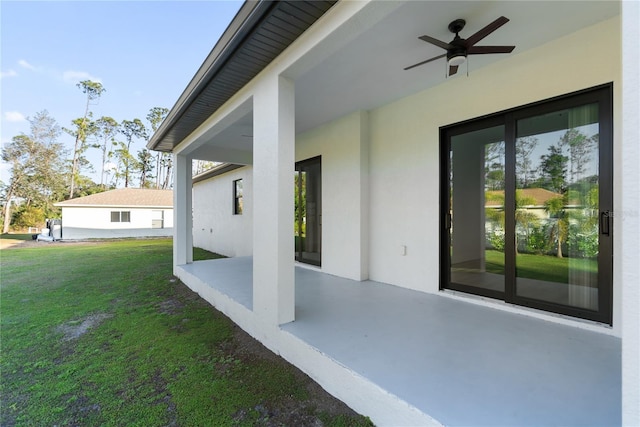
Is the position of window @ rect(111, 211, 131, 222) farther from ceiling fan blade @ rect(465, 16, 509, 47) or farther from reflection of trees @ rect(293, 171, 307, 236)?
ceiling fan blade @ rect(465, 16, 509, 47)

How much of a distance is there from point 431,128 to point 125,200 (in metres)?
23.6

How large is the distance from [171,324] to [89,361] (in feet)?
3.37

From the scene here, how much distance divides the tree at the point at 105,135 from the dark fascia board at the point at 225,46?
108 feet

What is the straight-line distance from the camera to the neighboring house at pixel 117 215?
1944 cm

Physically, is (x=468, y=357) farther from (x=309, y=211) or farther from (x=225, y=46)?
(x=309, y=211)

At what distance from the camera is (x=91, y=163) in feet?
97.3

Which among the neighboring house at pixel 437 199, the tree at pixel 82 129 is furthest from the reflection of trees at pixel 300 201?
the tree at pixel 82 129

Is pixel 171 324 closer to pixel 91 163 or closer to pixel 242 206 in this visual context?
pixel 242 206

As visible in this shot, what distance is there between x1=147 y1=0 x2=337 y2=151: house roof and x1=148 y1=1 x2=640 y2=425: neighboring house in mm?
20

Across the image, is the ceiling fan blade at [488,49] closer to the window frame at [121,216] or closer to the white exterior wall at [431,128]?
the white exterior wall at [431,128]

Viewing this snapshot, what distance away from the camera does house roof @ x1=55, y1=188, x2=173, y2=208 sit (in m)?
19.8

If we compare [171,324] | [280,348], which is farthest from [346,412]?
[171,324]

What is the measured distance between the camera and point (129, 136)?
1266 inches

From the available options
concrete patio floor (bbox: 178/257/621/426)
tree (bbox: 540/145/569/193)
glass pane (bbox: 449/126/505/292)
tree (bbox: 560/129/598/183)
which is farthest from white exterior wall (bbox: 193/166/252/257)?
tree (bbox: 560/129/598/183)
